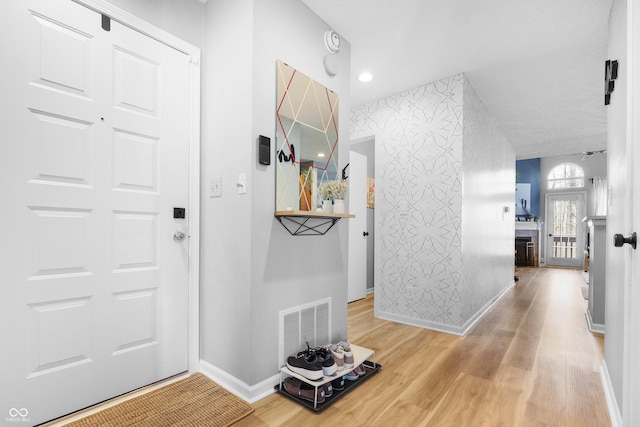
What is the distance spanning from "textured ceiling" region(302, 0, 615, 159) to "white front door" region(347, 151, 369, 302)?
0.95 meters

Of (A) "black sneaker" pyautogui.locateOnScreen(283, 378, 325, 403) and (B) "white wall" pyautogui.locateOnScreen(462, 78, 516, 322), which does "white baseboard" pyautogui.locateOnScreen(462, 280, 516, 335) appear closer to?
(B) "white wall" pyautogui.locateOnScreen(462, 78, 516, 322)

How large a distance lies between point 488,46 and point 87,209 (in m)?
3.16

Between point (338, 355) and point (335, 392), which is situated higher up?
point (338, 355)

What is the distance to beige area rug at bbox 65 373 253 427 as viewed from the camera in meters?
1.59

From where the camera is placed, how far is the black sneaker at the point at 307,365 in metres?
1.82

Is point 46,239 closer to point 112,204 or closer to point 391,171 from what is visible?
point 112,204

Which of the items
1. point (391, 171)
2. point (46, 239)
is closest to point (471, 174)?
point (391, 171)

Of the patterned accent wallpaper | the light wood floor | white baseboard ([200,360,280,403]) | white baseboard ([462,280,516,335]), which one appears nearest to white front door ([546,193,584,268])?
white baseboard ([462,280,516,335])

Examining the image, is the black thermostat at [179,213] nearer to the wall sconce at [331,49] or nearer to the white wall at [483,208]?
the wall sconce at [331,49]

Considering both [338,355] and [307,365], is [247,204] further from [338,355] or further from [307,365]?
[338,355]

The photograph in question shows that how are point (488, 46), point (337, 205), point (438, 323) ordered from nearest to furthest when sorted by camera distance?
1. point (337, 205)
2. point (488, 46)
3. point (438, 323)

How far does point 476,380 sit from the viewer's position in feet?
6.93

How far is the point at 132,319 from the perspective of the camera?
72.3 inches

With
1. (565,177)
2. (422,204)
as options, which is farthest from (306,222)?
(565,177)
